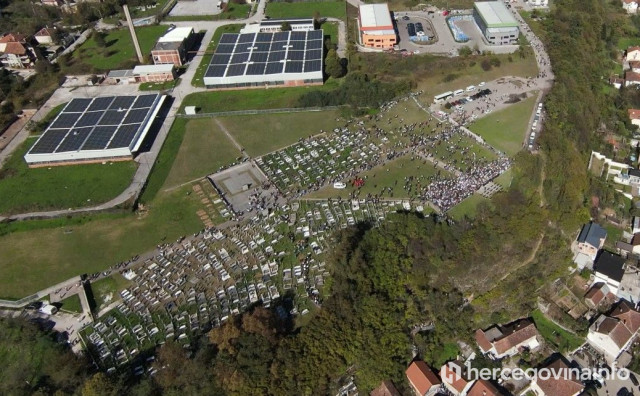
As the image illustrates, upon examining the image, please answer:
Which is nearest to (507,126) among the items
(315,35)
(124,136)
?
(315,35)

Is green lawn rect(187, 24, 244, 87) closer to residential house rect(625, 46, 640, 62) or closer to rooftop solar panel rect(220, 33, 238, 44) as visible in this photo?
rooftop solar panel rect(220, 33, 238, 44)

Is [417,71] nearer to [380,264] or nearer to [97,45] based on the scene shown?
[380,264]

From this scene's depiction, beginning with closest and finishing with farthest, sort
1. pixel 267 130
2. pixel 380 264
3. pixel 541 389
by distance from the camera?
pixel 541 389 → pixel 380 264 → pixel 267 130

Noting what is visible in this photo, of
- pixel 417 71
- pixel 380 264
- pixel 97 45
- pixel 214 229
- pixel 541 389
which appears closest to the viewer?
pixel 541 389

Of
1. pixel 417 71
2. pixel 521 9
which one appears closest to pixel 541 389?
pixel 417 71

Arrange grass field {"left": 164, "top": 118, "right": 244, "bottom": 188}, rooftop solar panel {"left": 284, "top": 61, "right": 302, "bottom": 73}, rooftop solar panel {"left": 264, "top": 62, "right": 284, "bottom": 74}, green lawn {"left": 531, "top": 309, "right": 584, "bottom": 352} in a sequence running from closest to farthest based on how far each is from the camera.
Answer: green lawn {"left": 531, "top": 309, "right": 584, "bottom": 352} < grass field {"left": 164, "top": 118, "right": 244, "bottom": 188} < rooftop solar panel {"left": 284, "top": 61, "right": 302, "bottom": 73} < rooftop solar panel {"left": 264, "top": 62, "right": 284, "bottom": 74}

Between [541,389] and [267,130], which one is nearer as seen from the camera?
[541,389]

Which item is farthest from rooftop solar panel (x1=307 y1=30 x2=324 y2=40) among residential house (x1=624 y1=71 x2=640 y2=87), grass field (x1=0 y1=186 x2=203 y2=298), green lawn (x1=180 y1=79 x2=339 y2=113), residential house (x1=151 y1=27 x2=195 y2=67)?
residential house (x1=624 y1=71 x2=640 y2=87)
